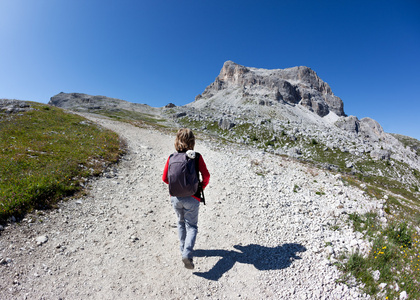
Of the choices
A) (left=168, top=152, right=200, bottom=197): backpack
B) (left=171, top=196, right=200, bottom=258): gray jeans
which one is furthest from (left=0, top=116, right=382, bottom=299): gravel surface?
(left=168, top=152, right=200, bottom=197): backpack

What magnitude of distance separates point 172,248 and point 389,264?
24.0 feet

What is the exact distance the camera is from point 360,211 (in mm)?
8695

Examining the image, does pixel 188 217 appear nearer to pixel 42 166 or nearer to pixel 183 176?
pixel 183 176

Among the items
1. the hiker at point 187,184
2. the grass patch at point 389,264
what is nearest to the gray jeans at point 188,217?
the hiker at point 187,184

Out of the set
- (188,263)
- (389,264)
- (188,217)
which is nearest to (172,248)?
(188,263)

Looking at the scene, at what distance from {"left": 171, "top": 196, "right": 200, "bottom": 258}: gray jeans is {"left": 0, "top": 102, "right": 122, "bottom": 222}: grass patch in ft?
23.1

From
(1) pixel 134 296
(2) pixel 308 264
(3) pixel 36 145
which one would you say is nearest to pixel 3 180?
(3) pixel 36 145

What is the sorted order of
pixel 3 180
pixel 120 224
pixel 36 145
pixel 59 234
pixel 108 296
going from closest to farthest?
pixel 108 296, pixel 59 234, pixel 120 224, pixel 3 180, pixel 36 145

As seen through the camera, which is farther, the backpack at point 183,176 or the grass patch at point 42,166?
the grass patch at point 42,166

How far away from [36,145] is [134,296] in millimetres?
16819

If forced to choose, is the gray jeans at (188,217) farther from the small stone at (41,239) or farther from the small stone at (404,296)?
the small stone at (404,296)

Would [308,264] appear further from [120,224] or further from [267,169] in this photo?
[267,169]

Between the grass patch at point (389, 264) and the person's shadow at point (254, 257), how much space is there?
5.53ft

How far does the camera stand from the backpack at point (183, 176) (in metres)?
5.54
